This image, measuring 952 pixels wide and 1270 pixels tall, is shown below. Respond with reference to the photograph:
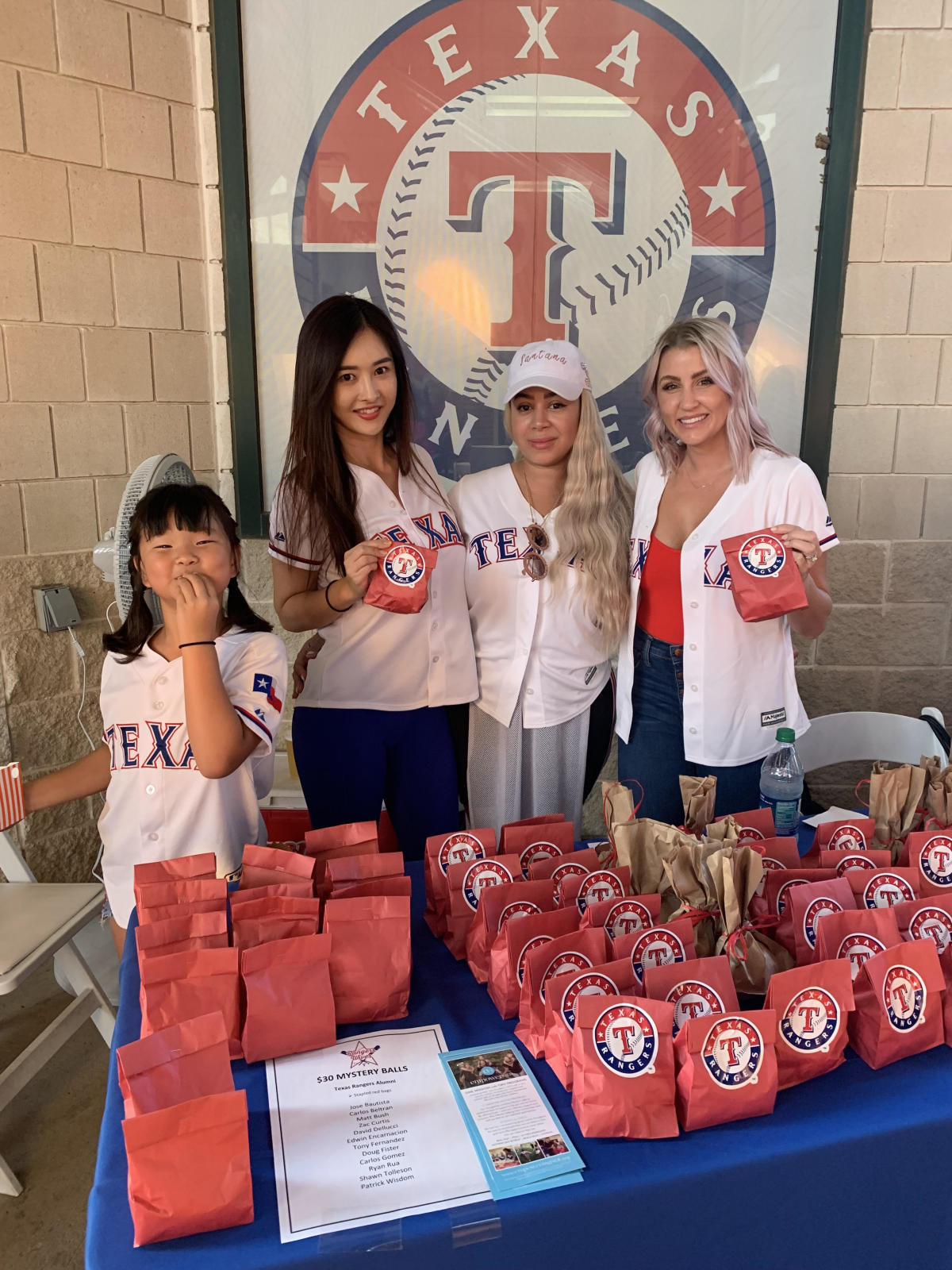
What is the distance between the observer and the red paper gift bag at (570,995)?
3.44 ft

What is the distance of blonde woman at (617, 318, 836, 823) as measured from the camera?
1.98 m

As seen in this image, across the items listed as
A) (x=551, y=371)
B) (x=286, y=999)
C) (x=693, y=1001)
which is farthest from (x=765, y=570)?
(x=286, y=999)

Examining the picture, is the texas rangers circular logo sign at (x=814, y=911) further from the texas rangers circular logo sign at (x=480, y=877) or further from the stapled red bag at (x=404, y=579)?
the stapled red bag at (x=404, y=579)

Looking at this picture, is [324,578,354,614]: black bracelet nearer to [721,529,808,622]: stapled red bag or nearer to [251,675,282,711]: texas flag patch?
[251,675,282,711]: texas flag patch

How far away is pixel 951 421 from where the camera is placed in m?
3.20

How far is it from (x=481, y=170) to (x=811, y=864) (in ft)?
8.51

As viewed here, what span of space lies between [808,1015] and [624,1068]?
0.26 metres

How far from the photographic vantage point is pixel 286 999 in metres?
1.11

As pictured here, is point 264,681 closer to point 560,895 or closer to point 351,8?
point 560,895

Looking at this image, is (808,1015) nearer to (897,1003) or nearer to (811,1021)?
(811,1021)

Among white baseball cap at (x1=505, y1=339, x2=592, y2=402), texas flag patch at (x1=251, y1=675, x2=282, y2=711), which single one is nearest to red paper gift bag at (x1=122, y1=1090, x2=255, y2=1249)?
texas flag patch at (x1=251, y1=675, x2=282, y2=711)

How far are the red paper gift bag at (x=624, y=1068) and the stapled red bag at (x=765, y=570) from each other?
932mm

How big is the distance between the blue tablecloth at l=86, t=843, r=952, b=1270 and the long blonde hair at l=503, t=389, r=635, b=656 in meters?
1.14

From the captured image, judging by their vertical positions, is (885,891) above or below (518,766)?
above
